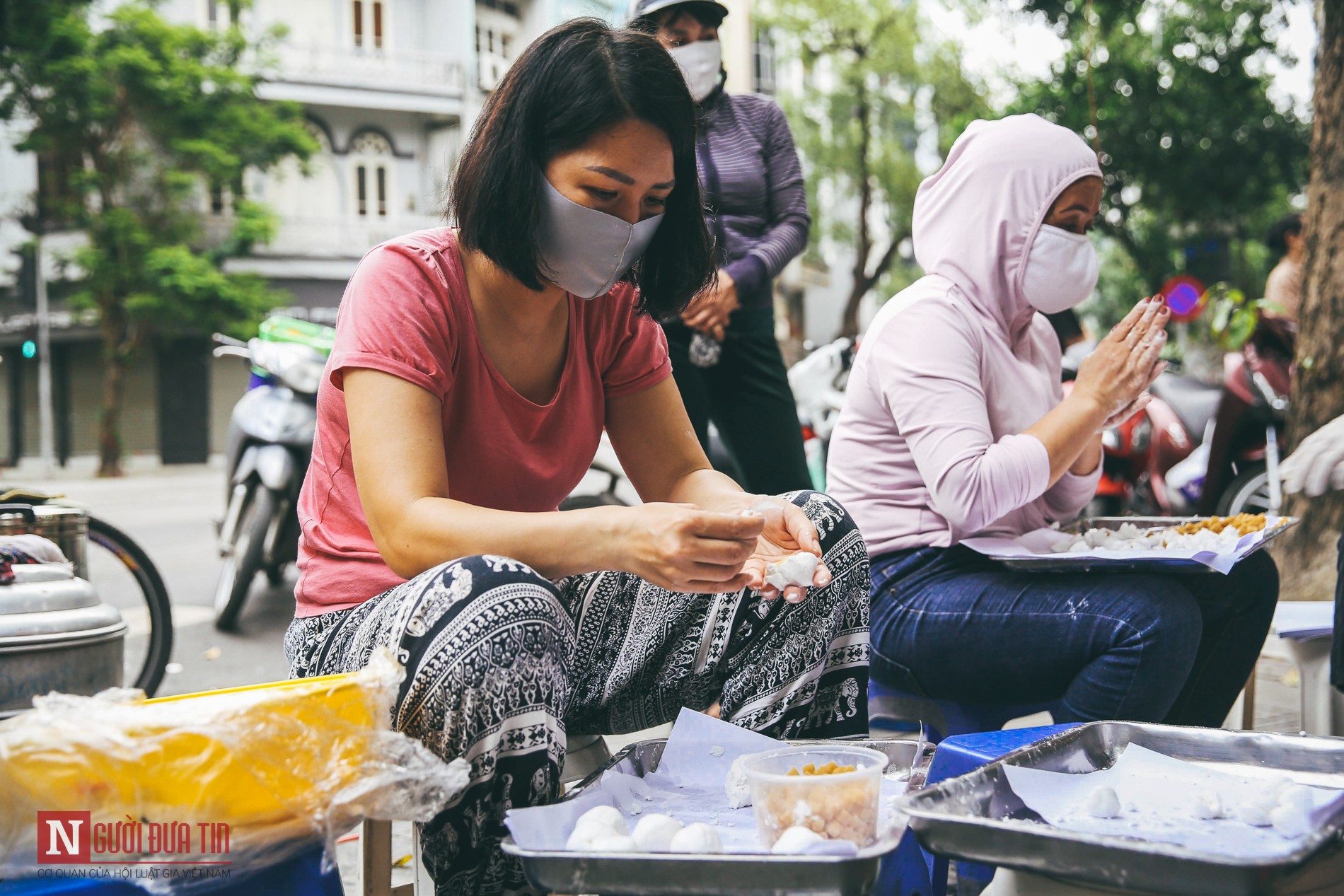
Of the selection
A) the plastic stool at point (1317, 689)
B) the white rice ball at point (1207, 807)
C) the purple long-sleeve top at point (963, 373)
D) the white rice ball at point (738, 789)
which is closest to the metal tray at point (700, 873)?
the white rice ball at point (738, 789)

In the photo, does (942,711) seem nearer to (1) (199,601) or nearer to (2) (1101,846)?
(2) (1101,846)

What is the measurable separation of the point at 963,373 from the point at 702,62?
4.84ft

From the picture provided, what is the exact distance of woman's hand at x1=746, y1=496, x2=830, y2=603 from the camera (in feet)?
5.39

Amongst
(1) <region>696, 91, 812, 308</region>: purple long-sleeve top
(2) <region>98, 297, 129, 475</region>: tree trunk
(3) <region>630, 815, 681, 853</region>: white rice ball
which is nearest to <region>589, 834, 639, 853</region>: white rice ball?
(3) <region>630, 815, 681, 853</region>: white rice ball

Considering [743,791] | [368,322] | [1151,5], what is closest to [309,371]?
[368,322]

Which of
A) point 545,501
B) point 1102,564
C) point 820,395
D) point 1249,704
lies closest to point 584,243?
point 545,501

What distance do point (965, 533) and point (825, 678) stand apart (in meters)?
0.48

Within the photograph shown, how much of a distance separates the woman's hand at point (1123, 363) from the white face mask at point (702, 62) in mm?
1431

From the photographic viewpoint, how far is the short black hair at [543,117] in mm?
1664

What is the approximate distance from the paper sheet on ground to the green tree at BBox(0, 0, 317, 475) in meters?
19.7

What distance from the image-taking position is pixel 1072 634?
1982 millimetres

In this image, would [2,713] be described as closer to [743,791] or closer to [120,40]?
[743,791]

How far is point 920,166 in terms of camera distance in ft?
78.1

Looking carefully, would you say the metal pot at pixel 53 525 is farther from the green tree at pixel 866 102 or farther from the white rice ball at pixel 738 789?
the green tree at pixel 866 102
